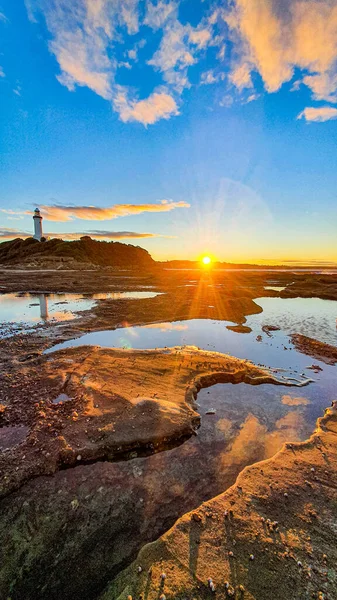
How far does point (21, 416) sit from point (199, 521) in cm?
702

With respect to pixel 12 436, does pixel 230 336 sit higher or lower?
lower

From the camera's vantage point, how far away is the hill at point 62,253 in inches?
4068

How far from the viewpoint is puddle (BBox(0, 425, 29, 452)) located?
783 centimetres

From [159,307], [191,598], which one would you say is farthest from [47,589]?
[159,307]

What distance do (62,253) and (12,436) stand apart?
11762cm

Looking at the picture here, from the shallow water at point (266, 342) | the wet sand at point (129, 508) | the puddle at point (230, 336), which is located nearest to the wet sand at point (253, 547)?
the wet sand at point (129, 508)

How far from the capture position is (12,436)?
8.25 metres

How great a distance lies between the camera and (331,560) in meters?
4.88

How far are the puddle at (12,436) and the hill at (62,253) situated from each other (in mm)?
93102

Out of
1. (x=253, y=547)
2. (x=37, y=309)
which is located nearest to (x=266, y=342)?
(x=253, y=547)

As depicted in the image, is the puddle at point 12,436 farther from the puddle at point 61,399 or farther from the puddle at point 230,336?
the puddle at point 230,336

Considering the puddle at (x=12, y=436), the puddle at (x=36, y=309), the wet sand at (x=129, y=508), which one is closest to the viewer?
the wet sand at (x=129, y=508)

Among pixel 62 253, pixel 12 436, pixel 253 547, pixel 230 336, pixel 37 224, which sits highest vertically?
pixel 37 224

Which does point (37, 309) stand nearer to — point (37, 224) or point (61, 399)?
point (61, 399)
